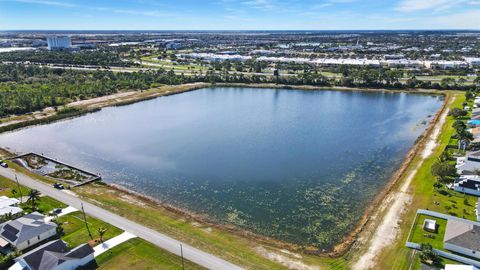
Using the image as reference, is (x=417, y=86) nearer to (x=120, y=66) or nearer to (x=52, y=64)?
(x=120, y=66)

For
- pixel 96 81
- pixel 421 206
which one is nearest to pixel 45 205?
pixel 421 206

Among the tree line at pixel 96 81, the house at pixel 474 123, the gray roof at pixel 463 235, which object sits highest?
the tree line at pixel 96 81

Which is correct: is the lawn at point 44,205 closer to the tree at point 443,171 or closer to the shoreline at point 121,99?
the shoreline at point 121,99

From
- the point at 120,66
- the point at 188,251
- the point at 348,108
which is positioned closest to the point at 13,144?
the point at 188,251

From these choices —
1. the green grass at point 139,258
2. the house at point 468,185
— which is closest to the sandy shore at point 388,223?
the house at point 468,185

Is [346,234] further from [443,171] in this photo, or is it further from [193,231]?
[443,171]

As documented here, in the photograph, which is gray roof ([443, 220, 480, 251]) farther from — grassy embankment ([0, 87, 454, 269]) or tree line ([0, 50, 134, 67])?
tree line ([0, 50, 134, 67])

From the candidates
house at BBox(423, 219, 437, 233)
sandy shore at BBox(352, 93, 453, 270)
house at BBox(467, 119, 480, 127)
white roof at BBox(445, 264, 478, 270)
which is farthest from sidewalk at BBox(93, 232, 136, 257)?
house at BBox(467, 119, 480, 127)
